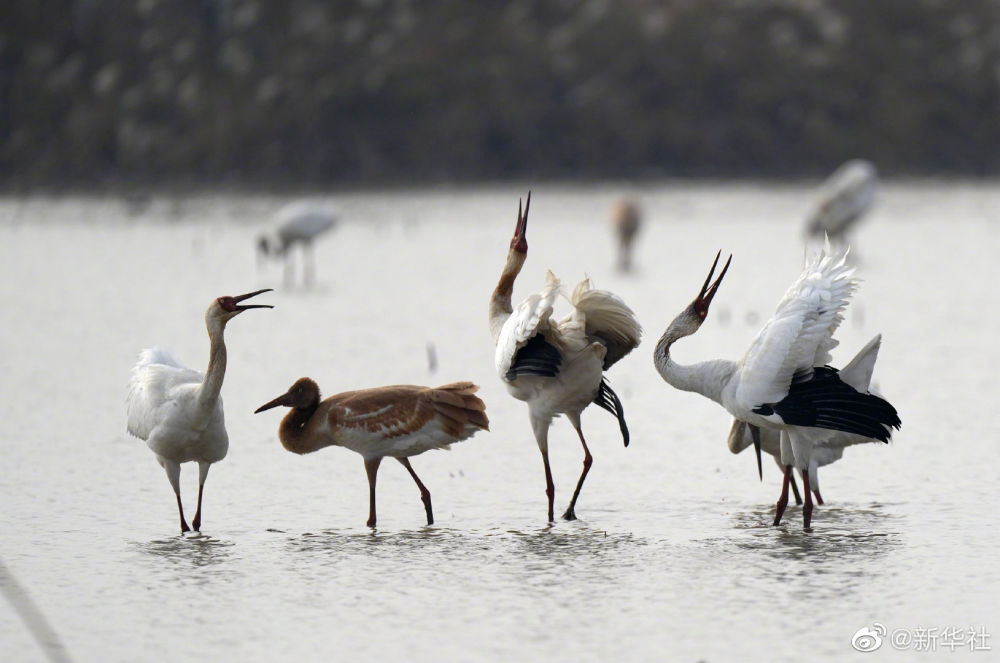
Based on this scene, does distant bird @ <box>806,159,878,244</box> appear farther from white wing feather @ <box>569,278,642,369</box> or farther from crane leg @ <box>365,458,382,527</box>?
crane leg @ <box>365,458,382,527</box>

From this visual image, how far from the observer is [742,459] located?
9477 mm

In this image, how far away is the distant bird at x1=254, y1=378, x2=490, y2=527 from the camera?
784 centimetres

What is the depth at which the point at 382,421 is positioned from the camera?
782 cm

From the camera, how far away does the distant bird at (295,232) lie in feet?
66.1

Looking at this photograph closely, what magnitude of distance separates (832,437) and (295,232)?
1330cm

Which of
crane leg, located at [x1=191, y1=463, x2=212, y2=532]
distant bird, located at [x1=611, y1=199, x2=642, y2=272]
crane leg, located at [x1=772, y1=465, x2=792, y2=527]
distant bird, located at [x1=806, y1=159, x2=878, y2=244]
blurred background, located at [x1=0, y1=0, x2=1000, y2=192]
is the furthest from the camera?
blurred background, located at [x1=0, y1=0, x2=1000, y2=192]

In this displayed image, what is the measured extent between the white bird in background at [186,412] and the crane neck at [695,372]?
1.98 metres

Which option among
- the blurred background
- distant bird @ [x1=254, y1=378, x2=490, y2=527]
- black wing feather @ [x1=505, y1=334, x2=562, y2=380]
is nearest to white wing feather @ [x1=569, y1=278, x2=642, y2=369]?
black wing feather @ [x1=505, y1=334, x2=562, y2=380]

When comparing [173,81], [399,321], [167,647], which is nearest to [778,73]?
[173,81]

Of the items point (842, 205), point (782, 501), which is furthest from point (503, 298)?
point (842, 205)

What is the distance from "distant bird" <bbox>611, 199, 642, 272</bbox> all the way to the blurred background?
66.2 feet

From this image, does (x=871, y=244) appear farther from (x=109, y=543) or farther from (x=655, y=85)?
(x=655, y=85)

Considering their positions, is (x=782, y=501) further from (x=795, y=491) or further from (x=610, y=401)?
(x=610, y=401)
